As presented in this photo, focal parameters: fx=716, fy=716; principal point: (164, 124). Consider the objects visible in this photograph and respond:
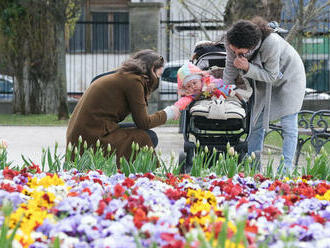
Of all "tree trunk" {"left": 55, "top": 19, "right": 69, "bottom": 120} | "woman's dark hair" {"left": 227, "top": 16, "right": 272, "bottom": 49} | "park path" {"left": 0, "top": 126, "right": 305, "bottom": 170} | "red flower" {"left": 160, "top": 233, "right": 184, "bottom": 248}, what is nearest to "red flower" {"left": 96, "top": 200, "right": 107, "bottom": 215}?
"red flower" {"left": 160, "top": 233, "right": 184, "bottom": 248}

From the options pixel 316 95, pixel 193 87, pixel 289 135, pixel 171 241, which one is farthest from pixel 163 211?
pixel 316 95

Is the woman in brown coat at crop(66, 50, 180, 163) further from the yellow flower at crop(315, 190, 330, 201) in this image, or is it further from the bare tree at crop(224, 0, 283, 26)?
the bare tree at crop(224, 0, 283, 26)

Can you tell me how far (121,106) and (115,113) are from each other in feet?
0.27

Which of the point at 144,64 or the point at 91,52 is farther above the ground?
the point at 91,52

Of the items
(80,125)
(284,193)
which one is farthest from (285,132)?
(284,193)

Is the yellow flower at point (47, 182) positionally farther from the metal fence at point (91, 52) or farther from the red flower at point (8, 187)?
the metal fence at point (91, 52)

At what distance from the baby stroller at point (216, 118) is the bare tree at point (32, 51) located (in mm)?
→ 13931

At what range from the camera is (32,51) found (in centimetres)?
2138

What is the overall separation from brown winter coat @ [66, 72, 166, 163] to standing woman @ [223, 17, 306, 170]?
81 centimetres

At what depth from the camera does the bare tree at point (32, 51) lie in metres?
20.9

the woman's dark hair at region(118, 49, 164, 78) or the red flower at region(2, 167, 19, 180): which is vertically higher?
the woman's dark hair at region(118, 49, 164, 78)

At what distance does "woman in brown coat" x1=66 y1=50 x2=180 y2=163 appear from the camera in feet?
19.9

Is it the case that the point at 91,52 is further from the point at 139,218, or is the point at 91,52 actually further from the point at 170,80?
the point at 139,218

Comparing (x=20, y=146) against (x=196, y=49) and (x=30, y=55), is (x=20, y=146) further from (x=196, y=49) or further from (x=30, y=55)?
(x=30, y=55)
